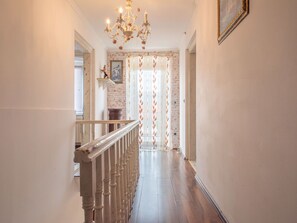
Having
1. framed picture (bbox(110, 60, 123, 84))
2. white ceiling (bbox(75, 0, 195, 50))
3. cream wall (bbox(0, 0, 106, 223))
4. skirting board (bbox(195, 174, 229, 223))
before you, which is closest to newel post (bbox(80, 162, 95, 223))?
cream wall (bbox(0, 0, 106, 223))

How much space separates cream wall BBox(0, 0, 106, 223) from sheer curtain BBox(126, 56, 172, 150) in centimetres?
286

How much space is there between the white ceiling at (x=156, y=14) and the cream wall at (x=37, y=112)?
378 millimetres

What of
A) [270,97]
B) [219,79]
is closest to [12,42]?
[219,79]

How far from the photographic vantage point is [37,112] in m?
2.62

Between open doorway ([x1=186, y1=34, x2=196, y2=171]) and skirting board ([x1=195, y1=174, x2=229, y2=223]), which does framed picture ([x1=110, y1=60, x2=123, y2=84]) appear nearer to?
Result: open doorway ([x1=186, y1=34, x2=196, y2=171])

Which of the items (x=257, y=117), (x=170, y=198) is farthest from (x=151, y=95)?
(x=257, y=117)

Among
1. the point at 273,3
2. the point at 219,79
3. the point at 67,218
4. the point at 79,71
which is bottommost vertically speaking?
the point at 67,218

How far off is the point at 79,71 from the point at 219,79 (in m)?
5.76

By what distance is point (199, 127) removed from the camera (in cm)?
361

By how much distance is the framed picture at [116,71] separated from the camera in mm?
6719

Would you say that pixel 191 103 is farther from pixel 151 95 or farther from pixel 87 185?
pixel 87 185

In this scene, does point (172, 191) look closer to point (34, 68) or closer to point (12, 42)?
point (34, 68)

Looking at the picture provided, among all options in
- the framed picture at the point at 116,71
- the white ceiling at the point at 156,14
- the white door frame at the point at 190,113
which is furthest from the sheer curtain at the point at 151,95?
the white door frame at the point at 190,113

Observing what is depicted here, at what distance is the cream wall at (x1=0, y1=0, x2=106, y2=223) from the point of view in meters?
2.09
